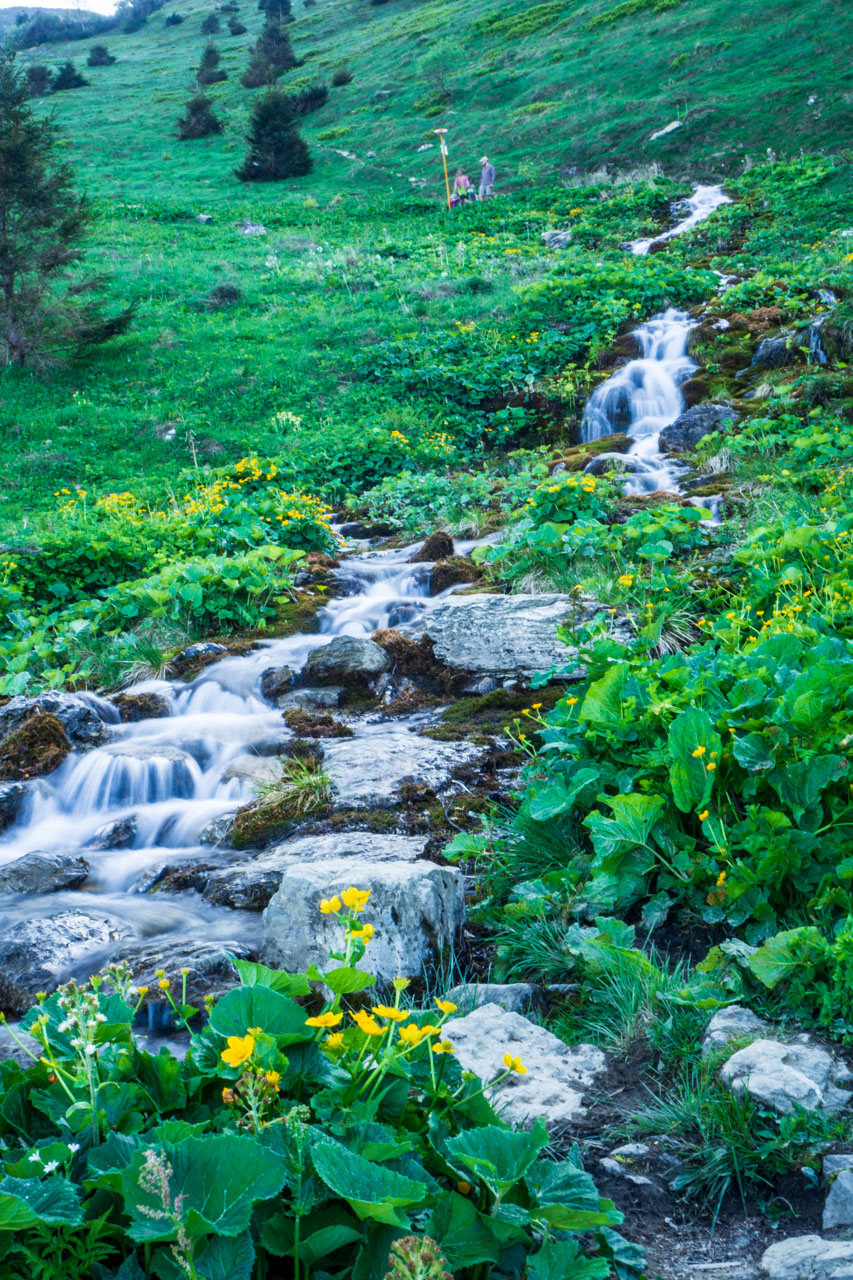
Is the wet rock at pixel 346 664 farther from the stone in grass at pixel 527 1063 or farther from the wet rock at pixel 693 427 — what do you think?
the wet rock at pixel 693 427

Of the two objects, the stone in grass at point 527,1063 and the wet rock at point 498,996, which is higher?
the stone in grass at point 527,1063

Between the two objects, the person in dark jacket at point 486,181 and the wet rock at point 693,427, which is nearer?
the wet rock at point 693,427

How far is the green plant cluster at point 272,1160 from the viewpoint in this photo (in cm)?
122

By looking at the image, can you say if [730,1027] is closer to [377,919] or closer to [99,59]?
[377,919]

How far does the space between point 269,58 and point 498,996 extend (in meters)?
58.1

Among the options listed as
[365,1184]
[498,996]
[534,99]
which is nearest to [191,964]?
[498,996]

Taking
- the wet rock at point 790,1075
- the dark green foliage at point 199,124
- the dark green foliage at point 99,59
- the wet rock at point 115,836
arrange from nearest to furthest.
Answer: the wet rock at point 790,1075
the wet rock at point 115,836
the dark green foliage at point 199,124
the dark green foliage at point 99,59

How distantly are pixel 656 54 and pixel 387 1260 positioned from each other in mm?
38848

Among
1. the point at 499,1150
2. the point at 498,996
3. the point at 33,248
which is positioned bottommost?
the point at 498,996

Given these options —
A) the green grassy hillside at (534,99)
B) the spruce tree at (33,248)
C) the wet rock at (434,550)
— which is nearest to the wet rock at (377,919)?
the wet rock at (434,550)

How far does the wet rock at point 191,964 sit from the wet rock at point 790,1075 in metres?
1.90

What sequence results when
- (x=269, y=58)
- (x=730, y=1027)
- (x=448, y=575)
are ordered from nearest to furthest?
1. (x=730, y=1027)
2. (x=448, y=575)
3. (x=269, y=58)

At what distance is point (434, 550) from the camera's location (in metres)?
9.02

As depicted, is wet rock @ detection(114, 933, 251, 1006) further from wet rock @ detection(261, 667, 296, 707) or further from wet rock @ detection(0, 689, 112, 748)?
wet rock @ detection(261, 667, 296, 707)
